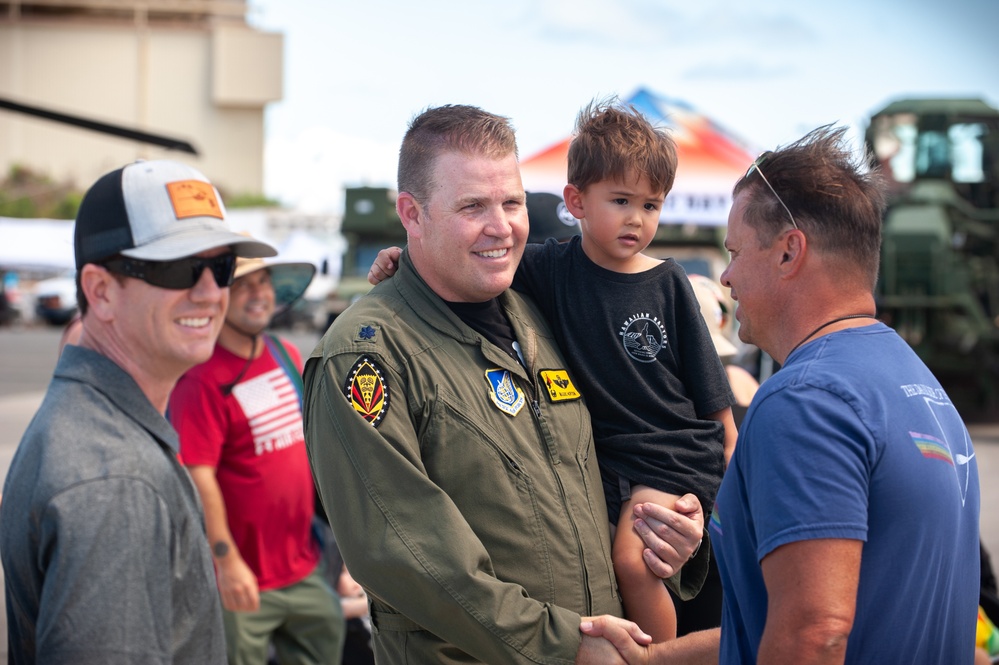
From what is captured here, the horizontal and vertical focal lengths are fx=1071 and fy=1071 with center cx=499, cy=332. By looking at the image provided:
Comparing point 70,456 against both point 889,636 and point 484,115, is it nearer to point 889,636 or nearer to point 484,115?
point 484,115

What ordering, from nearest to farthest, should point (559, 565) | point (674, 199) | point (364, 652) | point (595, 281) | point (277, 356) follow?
point (559, 565) → point (595, 281) → point (277, 356) → point (364, 652) → point (674, 199)

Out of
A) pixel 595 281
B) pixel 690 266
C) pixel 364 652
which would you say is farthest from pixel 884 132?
pixel 595 281

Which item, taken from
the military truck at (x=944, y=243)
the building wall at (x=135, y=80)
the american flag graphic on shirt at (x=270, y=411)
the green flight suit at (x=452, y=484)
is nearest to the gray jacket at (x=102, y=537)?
the green flight suit at (x=452, y=484)

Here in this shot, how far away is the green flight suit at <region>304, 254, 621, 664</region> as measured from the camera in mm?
2463

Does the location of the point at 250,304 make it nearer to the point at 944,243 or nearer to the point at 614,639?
the point at 614,639

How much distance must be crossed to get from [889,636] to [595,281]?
132 centimetres

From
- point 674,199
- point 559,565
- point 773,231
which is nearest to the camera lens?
point 773,231

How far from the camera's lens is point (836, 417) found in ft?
6.76

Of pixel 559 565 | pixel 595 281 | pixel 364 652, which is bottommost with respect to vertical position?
pixel 364 652

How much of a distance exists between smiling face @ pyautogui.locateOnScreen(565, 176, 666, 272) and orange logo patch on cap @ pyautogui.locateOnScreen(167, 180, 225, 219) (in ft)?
3.49

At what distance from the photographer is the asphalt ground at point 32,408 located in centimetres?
904

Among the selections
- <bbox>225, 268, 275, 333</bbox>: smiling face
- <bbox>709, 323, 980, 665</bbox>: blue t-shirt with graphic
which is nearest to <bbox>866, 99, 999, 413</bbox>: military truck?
<bbox>225, 268, 275, 333</bbox>: smiling face

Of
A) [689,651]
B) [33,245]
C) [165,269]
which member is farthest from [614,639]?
[33,245]

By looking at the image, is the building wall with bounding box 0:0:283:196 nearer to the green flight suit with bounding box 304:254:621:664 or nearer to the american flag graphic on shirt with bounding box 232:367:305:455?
the american flag graphic on shirt with bounding box 232:367:305:455
